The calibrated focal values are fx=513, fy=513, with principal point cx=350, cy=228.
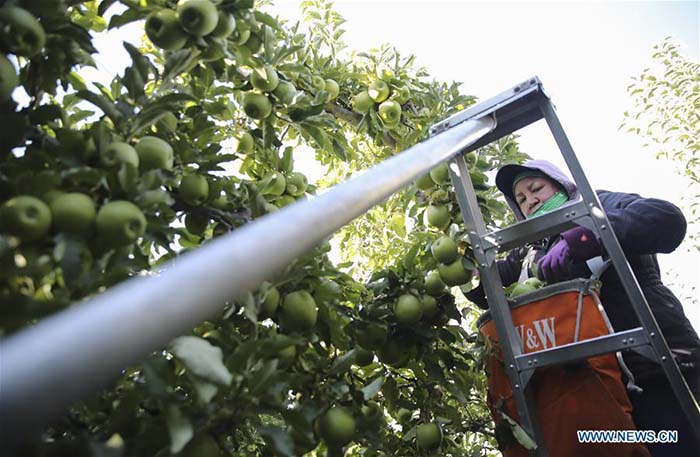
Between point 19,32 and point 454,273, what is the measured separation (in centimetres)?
141

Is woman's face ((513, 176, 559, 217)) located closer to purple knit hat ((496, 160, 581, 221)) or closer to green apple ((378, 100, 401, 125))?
purple knit hat ((496, 160, 581, 221))

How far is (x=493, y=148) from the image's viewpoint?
2.60m

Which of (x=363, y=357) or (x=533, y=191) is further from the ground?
(x=363, y=357)

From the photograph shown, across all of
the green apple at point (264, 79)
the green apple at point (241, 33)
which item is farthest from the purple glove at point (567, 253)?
the green apple at point (241, 33)

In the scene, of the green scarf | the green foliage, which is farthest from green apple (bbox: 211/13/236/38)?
the green foliage

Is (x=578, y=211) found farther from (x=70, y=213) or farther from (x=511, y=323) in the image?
(x=70, y=213)

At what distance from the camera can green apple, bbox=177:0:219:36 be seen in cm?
134

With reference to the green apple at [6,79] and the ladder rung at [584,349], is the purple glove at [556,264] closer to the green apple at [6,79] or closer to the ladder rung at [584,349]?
the ladder rung at [584,349]

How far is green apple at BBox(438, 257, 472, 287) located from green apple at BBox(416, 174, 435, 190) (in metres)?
0.53

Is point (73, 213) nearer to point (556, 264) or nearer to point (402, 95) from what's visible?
point (556, 264)

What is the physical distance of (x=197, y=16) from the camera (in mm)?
1340

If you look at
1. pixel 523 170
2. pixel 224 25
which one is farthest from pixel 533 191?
pixel 224 25

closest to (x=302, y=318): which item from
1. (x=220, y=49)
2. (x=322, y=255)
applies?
(x=322, y=255)

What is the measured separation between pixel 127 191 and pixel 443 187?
1515mm
